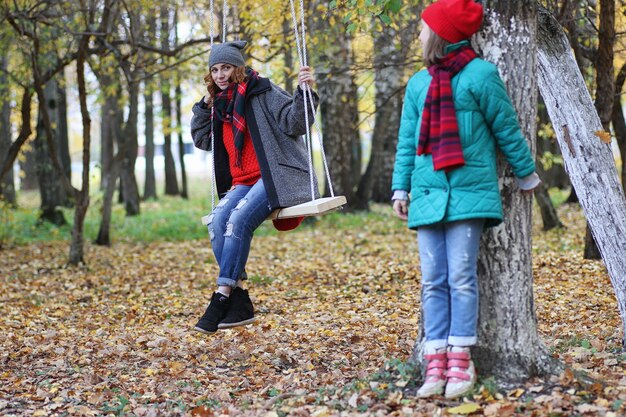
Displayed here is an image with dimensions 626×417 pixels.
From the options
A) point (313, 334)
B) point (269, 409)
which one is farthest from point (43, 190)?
point (269, 409)

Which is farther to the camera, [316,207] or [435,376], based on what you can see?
[316,207]

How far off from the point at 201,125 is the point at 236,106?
40cm

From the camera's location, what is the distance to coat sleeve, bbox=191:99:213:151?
550 cm

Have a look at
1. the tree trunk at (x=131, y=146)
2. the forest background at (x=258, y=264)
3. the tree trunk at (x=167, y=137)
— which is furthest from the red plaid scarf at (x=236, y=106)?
the tree trunk at (x=167, y=137)

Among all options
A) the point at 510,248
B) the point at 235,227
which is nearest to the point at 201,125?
the point at 235,227

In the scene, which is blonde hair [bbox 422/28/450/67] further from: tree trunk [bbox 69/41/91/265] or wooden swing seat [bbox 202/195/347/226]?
tree trunk [bbox 69/41/91/265]

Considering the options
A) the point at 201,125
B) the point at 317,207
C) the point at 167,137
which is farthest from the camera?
the point at 167,137

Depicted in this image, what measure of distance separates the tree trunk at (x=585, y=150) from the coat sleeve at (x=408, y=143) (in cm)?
149

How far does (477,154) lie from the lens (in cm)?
384

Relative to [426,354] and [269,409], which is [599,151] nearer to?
[426,354]

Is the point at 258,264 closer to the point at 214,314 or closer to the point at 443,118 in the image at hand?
the point at 214,314

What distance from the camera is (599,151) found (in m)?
5.21

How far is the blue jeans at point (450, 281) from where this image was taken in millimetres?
3889

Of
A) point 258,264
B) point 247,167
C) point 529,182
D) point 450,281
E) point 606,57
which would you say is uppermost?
point 606,57
